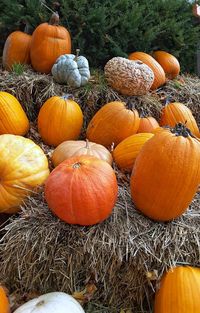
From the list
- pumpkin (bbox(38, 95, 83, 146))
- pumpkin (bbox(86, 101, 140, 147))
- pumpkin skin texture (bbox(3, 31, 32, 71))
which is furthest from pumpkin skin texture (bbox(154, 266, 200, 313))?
pumpkin skin texture (bbox(3, 31, 32, 71))

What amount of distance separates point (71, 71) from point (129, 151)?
38.1 inches

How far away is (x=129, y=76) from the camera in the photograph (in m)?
3.10

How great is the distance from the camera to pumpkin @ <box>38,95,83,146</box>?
2.87 m

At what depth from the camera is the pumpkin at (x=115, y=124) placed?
9.11 ft

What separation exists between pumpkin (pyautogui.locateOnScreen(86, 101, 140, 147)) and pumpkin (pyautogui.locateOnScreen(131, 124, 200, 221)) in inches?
28.5

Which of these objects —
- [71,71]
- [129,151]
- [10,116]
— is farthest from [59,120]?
[129,151]

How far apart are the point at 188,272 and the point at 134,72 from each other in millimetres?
1673

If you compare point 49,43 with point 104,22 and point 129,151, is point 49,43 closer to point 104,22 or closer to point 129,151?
point 104,22

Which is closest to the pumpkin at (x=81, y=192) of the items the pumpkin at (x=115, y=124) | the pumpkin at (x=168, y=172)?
the pumpkin at (x=168, y=172)

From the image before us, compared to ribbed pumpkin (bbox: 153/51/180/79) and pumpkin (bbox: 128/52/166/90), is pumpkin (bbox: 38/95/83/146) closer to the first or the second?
pumpkin (bbox: 128/52/166/90)

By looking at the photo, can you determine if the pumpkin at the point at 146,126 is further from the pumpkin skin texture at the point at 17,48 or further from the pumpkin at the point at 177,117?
the pumpkin skin texture at the point at 17,48

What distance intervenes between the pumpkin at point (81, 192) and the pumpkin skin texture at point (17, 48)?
1799 mm

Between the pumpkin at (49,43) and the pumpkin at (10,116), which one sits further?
the pumpkin at (49,43)

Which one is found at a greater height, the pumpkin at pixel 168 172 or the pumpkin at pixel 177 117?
the pumpkin at pixel 168 172
